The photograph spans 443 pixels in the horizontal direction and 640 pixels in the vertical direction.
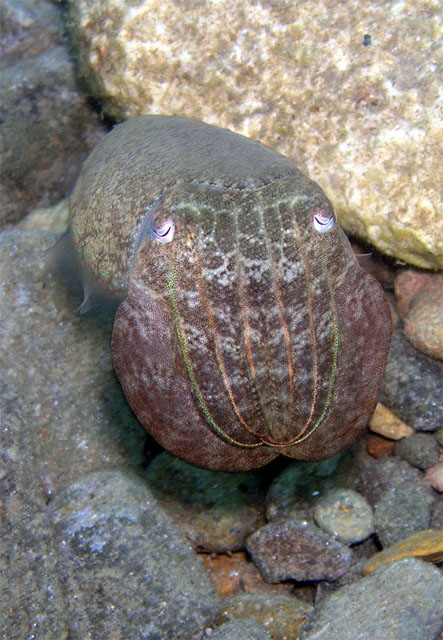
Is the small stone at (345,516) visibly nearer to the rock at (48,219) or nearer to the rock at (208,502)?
the rock at (208,502)

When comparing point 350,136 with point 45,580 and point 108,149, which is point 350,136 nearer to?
point 108,149

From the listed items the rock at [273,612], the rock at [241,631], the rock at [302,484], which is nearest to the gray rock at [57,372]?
the rock at [302,484]

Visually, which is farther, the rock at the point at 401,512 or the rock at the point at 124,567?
the rock at the point at 401,512

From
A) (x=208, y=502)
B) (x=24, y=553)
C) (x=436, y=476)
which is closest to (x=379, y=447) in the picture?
(x=436, y=476)

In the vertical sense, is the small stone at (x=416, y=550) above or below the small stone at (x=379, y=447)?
above

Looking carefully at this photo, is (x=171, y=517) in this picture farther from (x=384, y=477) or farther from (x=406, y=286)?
(x=406, y=286)

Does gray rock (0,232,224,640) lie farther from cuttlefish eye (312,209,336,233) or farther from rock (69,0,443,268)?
cuttlefish eye (312,209,336,233)
